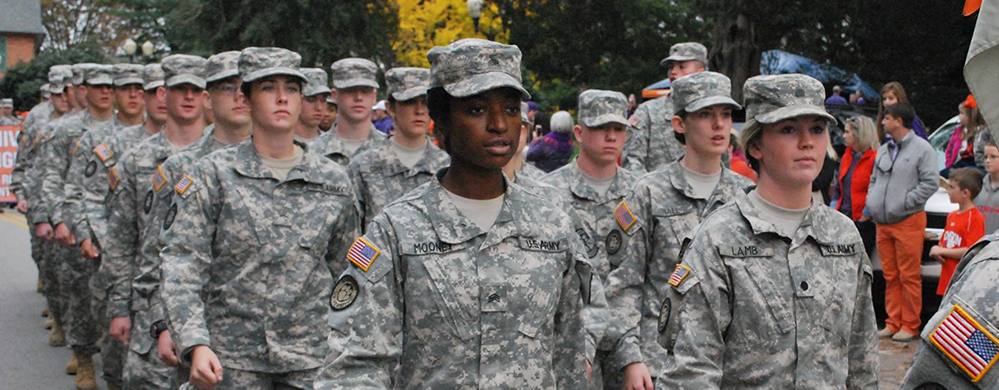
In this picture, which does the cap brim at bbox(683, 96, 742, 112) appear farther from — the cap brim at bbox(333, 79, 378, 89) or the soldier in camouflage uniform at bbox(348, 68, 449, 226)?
the cap brim at bbox(333, 79, 378, 89)

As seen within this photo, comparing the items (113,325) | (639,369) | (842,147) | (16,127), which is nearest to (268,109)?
(113,325)

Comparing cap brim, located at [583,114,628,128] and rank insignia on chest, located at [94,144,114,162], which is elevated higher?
cap brim, located at [583,114,628,128]

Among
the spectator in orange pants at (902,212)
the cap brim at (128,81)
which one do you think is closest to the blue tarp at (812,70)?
the spectator in orange pants at (902,212)

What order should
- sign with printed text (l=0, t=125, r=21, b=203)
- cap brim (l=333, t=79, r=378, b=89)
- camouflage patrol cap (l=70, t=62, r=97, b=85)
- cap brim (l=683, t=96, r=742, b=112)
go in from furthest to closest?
sign with printed text (l=0, t=125, r=21, b=203)
camouflage patrol cap (l=70, t=62, r=97, b=85)
cap brim (l=333, t=79, r=378, b=89)
cap brim (l=683, t=96, r=742, b=112)

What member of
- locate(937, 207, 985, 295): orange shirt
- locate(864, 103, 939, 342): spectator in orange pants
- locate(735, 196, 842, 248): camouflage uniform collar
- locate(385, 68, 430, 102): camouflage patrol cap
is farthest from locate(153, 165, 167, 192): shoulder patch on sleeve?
locate(864, 103, 939, 342): spectator in orange pants

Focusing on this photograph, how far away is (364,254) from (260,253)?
6.50ft

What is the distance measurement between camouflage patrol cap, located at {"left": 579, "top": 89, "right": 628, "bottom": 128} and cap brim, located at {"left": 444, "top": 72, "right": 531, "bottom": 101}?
144 inches

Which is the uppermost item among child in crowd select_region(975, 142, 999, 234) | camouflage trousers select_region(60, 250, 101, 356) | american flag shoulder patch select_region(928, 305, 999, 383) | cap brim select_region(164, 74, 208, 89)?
american flag shoulder patch select_region(928, 305, 999, 383)

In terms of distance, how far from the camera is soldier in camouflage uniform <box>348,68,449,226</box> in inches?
305

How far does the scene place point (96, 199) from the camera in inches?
346

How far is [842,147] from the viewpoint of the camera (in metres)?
15.3

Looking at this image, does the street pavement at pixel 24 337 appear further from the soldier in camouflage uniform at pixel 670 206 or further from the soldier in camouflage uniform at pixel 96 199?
the soldier in camouflage uniform at pixel 670 206

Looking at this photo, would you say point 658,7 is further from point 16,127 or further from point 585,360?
point 585,360

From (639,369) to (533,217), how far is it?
76 cm
